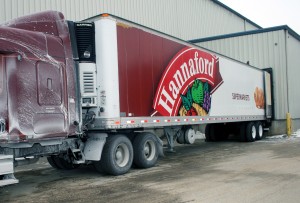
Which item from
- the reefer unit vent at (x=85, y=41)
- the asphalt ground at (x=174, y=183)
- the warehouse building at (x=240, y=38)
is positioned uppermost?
the warehouse building at (x=240, y=38)

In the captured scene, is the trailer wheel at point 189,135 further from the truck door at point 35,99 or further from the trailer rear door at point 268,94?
the trailer rear door at point 268,94

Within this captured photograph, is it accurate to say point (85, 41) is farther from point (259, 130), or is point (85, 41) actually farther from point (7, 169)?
point (259, 130)

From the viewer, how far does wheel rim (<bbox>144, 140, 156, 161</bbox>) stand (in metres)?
10.1

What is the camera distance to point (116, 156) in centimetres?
912

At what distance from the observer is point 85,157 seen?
8.84 meters

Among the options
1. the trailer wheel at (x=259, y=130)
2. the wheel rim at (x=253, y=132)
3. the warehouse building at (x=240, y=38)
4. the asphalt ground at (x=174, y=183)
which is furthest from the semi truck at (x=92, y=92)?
the warehouse building at (x=240, y=38)

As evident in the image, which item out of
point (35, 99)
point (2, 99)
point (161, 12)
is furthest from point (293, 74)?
point (2, 99)

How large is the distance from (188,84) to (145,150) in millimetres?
3112

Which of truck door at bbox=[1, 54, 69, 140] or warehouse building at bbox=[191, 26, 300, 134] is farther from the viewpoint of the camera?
warehouse building at bbox=[191, 26, 300, 134]

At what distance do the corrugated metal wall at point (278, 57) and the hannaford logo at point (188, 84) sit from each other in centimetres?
955

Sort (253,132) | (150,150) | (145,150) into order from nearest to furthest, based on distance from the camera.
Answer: (145,150) → (150,150) → (253,132)

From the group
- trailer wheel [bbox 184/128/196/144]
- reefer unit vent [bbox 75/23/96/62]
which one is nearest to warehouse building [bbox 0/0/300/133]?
trailer wheel [bbox 184/128/196/144]

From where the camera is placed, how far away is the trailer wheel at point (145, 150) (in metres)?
9.70

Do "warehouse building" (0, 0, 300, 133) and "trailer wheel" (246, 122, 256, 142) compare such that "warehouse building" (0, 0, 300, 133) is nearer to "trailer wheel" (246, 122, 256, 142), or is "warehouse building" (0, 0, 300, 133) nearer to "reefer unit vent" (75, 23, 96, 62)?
"trailer wheel" (246, 122, 256, 142)
